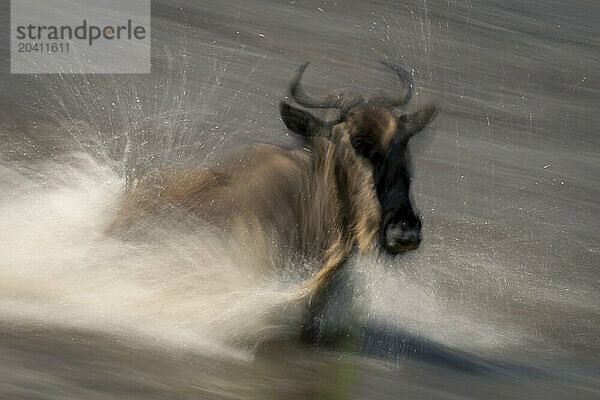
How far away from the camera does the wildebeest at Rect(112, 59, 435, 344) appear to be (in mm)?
6113

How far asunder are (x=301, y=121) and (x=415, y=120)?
0.64 metres

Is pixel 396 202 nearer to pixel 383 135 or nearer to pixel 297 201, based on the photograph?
pixel 383 135

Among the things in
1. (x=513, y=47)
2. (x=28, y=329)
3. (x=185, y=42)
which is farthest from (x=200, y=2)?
(x=28, y=329)

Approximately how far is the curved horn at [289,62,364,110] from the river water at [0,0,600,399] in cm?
32

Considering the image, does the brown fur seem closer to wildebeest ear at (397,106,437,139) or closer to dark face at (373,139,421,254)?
dark face at (373,139,421,254)

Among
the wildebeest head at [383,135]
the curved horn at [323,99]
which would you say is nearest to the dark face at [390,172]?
the wildebeest head at [383,135]

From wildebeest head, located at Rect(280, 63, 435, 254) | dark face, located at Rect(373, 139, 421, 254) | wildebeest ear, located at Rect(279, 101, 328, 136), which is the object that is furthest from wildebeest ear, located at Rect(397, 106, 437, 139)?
wildebeest ear, located at Rect(279, 101, 328, 136)

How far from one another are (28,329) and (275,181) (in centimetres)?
159

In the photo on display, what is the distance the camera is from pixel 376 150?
6133 millimetres

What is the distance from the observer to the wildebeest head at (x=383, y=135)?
6066 millimetres

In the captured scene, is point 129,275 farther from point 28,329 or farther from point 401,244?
point 401,244

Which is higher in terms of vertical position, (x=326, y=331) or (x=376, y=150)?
(x=376, y=150)

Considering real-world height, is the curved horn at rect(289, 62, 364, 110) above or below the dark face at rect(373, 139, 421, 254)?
above

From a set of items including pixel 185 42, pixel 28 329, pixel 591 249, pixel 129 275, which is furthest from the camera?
pixel 185 42
